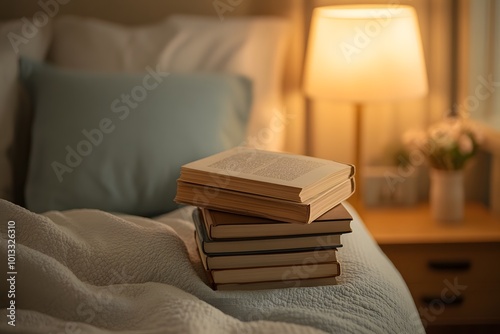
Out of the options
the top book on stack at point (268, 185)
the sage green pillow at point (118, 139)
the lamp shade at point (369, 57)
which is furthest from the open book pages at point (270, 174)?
the lamp shade at point (369, 57)

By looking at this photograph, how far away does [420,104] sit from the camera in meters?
2.65

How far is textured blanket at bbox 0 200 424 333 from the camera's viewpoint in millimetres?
1223

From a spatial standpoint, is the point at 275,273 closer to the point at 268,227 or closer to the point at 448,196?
the point at 268,227

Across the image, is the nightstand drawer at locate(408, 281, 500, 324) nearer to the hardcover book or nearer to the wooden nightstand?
the wooden nightstand

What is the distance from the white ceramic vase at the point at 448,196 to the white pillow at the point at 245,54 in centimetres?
53

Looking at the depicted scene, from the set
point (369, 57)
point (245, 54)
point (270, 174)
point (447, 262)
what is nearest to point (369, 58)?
point (369, 57)

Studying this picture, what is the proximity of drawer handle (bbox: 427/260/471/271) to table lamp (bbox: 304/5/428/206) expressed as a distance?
515 mm

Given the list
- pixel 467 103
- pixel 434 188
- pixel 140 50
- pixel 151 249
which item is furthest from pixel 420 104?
pixel 151 249

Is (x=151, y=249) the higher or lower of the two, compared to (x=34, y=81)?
lower

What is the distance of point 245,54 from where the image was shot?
2379 millimetres

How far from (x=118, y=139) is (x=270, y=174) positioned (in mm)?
693

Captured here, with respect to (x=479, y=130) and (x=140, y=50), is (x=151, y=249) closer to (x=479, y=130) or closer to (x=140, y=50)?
(x=140, y=50)

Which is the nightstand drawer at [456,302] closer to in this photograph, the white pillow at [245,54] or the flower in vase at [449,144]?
the flower in vase at [449,144]

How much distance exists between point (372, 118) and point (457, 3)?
1.58ft
